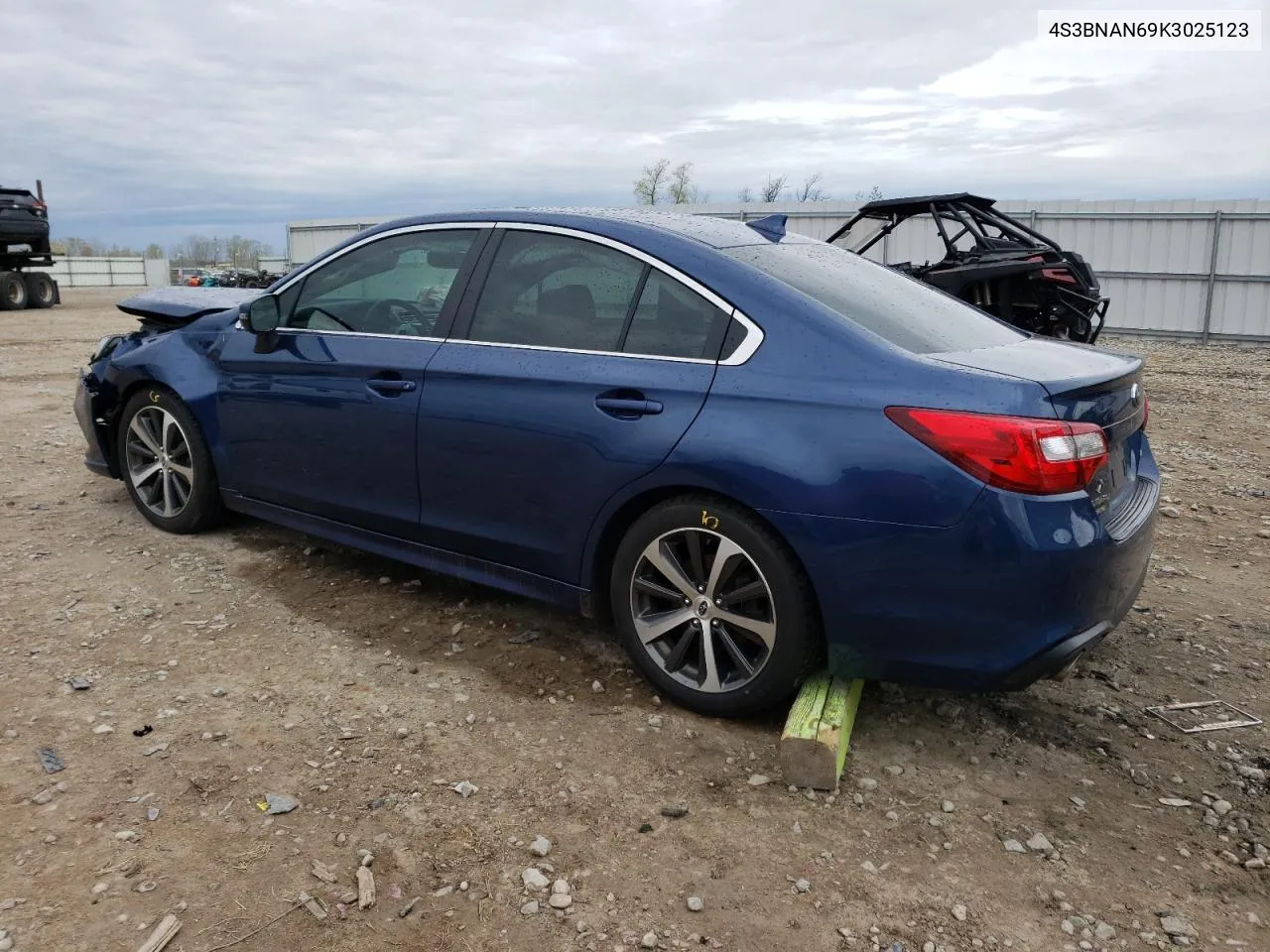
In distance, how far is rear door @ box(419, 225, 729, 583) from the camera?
128 inches

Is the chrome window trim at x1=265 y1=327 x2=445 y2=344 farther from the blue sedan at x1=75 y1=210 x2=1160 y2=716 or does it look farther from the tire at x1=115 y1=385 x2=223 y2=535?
the tire at x1=115 y1=385 x2=223 y2=535

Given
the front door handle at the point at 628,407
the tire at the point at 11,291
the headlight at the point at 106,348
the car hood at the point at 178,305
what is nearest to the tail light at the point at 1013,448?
the front door handle at the point at 628,407

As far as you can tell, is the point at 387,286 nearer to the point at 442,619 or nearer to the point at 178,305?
the point at 442,619

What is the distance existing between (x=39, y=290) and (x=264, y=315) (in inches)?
984

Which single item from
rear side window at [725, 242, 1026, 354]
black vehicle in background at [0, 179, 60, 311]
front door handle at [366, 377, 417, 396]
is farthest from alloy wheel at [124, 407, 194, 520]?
black vehicle in background at [0, 179, 60, 311]

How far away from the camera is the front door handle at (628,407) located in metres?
3.23

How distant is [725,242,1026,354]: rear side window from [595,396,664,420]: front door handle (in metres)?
0.59

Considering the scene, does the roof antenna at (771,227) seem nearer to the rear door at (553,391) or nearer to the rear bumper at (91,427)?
the rear door at (553,391)

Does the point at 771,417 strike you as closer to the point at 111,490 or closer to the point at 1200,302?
the point at 111,490

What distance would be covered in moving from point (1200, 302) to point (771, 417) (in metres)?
17.2

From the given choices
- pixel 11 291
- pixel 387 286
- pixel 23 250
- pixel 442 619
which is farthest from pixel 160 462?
pixel 23 250

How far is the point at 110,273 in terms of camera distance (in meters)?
45.8

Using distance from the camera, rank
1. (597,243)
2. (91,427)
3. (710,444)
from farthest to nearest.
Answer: (91,427), (597,243), (710,444)

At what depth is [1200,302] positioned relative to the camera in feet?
56.7
